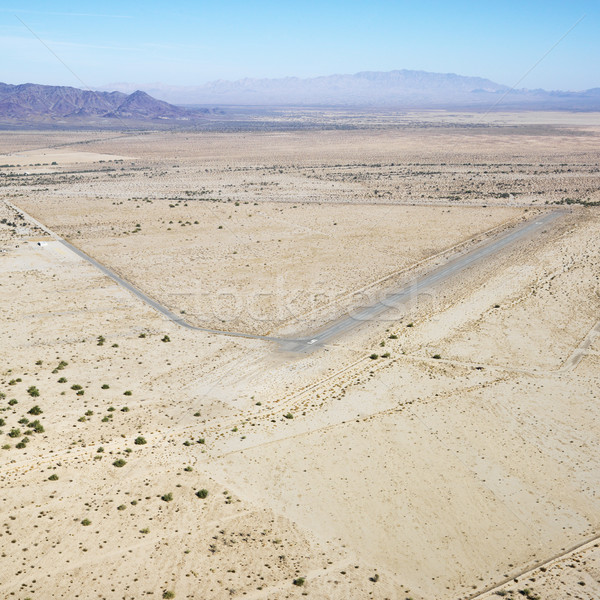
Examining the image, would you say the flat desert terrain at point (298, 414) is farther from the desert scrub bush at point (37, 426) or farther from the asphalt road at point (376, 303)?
the asphalt road at point (376, 303)

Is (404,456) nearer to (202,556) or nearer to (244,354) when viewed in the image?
(202,556)

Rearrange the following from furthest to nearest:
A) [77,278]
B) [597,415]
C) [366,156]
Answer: [366,156] < [77,278] < [597,415]

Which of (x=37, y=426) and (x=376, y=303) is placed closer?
(x=37, y=426)

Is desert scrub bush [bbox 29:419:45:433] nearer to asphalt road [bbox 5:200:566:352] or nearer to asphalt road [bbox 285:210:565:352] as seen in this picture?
asphalt road [bbox 5:200:566:352]

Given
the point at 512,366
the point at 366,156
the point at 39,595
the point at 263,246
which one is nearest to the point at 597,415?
the point at 512,366

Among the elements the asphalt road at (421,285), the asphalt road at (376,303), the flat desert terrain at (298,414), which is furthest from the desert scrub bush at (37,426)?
the asphalt road at (421,285)

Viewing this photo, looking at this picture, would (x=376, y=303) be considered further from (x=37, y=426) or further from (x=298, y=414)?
(x=37, y=426)

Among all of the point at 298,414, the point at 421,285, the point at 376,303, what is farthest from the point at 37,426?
the point at 421,285
